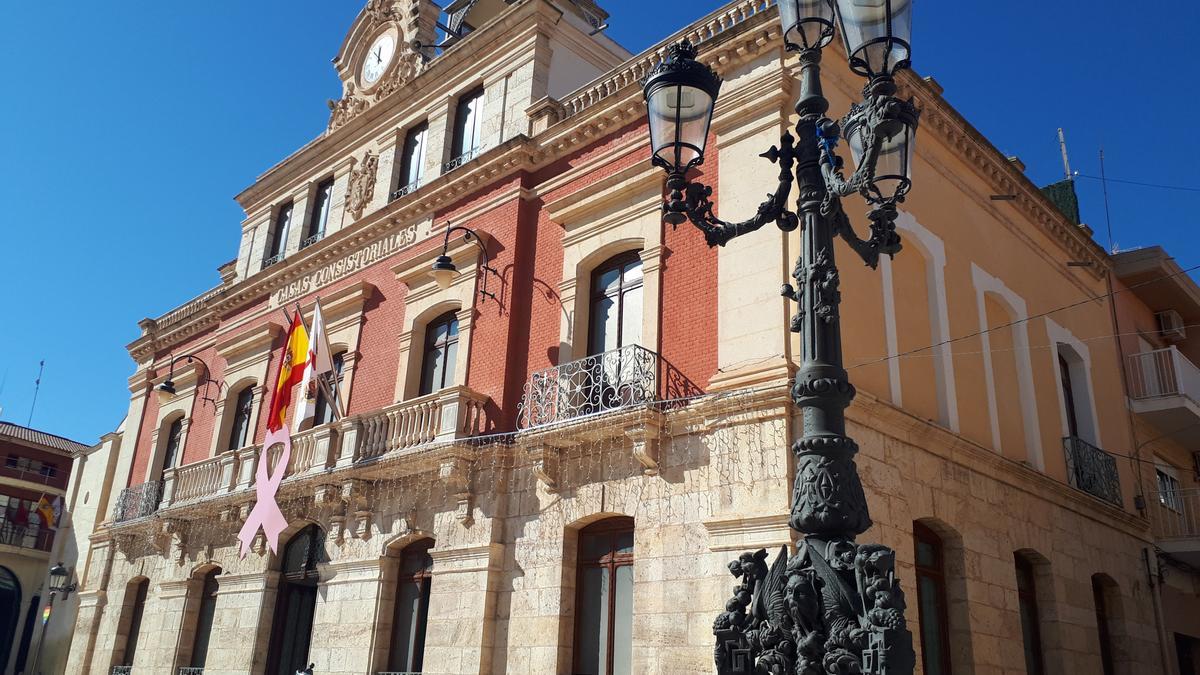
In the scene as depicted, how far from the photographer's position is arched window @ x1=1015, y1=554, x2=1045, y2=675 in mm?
12461

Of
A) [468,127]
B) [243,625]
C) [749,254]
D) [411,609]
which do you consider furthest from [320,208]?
[749,254]

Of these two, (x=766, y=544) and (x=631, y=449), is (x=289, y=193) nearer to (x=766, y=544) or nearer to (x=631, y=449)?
(x=631, y=449)

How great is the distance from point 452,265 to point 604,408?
3.26 m

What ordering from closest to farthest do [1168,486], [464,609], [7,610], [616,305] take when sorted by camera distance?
[464,609] < [616,305] < [1168,486] < [7,610]

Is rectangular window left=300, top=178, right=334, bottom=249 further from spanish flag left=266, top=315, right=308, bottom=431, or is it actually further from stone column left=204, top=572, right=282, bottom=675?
stone column left=204, top=572, right=282, bottom=675

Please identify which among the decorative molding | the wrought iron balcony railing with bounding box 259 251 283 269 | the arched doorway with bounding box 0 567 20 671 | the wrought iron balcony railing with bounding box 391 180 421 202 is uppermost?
the decorative molding

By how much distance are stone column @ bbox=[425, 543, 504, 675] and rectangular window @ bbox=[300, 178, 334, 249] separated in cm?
908

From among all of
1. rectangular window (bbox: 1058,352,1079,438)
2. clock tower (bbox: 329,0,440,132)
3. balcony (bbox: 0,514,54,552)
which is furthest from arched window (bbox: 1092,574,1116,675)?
balcony (bbox: 0,514,54,552)

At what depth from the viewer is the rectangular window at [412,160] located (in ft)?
56.2

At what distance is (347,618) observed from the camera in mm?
13688

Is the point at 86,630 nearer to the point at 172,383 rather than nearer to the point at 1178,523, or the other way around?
the point at 172,383

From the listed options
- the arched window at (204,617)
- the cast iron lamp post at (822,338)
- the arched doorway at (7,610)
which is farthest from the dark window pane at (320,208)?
the arched doorway at (7,610)

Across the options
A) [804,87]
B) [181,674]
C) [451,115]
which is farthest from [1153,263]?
[181,674]

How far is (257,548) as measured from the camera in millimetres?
16031
